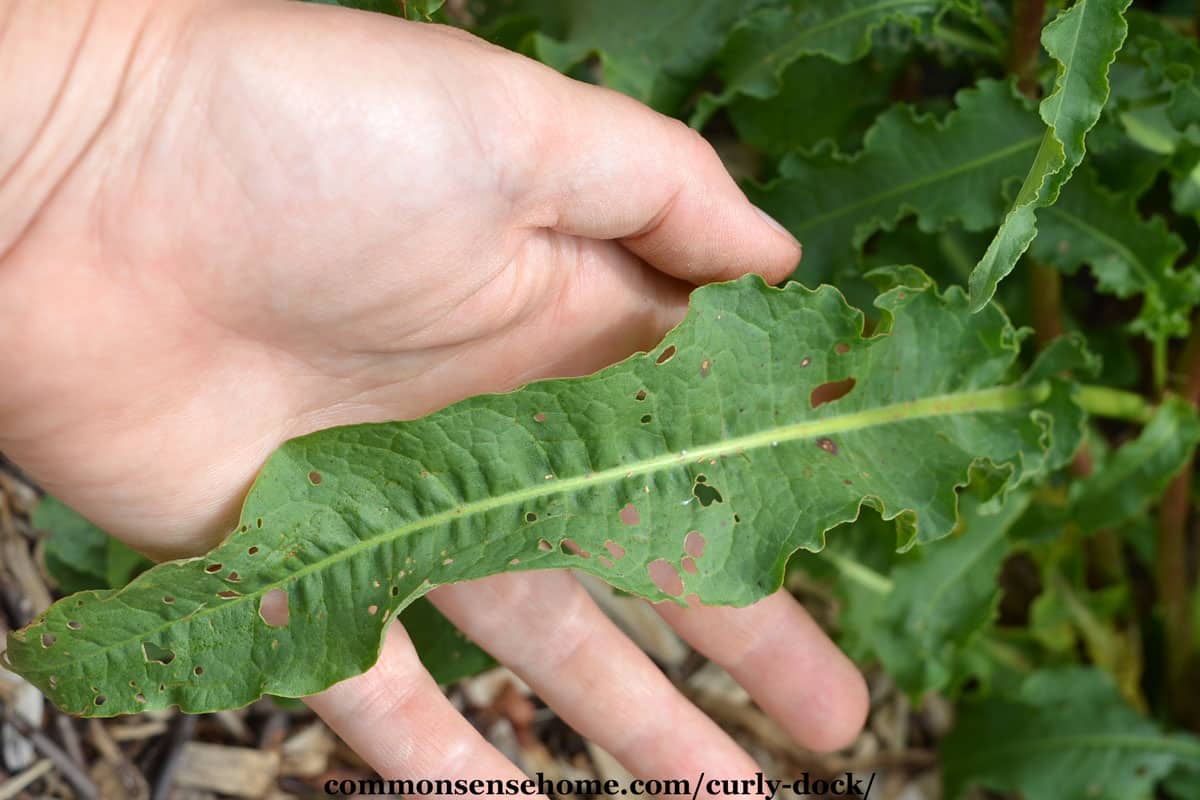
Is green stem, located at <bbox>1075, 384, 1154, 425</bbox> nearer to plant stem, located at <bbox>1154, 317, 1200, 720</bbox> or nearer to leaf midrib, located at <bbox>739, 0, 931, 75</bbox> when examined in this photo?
plant stem, located at <bbox>1154, 317, 1200, 720</bbox>

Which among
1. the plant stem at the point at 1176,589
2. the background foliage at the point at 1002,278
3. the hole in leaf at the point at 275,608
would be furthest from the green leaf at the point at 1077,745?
the hole in leaf at the point at 275,608

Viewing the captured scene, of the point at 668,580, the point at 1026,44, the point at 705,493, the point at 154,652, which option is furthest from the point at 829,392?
the point at 154,652

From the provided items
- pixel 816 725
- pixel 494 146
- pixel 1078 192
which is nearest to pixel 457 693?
pixel 816 725

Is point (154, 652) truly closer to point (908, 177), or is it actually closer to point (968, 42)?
point (908, 177)

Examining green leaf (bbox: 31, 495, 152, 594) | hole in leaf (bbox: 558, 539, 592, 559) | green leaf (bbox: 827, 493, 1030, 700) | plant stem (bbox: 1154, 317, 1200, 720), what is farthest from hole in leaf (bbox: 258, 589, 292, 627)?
plant stem (bbox: 1154, 317, 1200, 720)

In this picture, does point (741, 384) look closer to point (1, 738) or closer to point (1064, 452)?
point (1064, 452)
